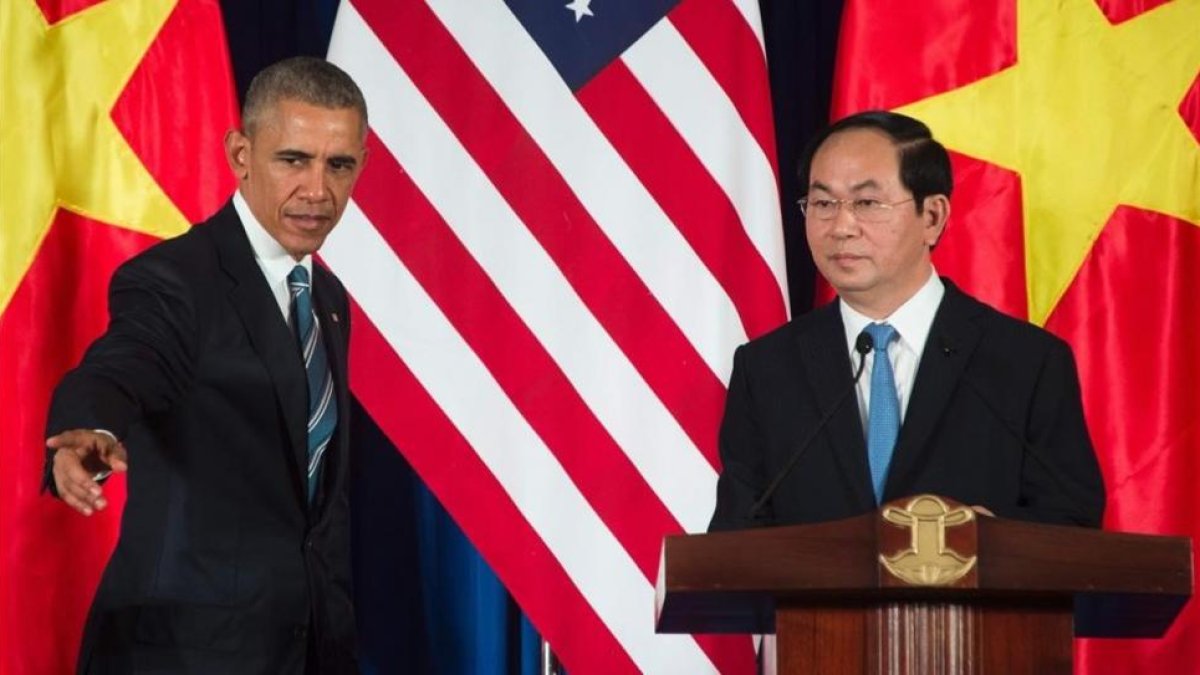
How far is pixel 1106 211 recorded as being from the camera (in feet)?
12.5

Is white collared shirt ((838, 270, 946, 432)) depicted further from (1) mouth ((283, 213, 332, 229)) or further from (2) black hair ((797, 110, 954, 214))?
(1) mouth ((283, 213, 332, 229))

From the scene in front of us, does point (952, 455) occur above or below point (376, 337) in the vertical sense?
below

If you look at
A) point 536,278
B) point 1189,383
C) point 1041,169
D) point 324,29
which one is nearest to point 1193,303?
point 1189,383

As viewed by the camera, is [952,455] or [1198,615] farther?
[1198,615]

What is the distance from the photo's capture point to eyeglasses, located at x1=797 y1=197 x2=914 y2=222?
119 inches

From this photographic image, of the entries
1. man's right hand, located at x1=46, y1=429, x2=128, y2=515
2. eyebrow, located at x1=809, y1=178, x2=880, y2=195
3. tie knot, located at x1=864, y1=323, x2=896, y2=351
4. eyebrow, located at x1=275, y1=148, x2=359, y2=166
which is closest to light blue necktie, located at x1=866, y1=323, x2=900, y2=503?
tie knot, located at x1=864, y1=323, x2=896, y2=351

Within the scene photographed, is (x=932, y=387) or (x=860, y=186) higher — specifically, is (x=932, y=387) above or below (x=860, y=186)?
below

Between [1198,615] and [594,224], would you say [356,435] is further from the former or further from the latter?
[1198,615]

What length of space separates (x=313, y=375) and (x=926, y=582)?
1.11 meters

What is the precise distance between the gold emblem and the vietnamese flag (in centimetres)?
170

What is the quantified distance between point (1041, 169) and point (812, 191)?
0.94m

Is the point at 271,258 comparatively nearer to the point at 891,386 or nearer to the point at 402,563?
the point at 891,386

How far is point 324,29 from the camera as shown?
13.6 feet

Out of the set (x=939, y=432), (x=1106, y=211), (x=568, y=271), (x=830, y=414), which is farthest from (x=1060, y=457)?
(x=568, y=271)
